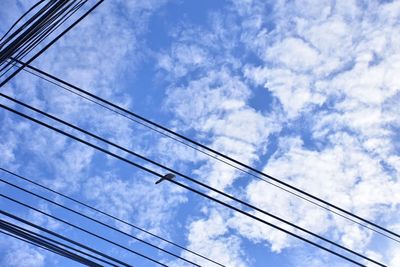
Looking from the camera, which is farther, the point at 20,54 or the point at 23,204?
the point at 23,204

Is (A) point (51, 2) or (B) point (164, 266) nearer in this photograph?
(A) point (51, 2)

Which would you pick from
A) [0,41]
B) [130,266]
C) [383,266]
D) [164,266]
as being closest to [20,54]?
[0,41]

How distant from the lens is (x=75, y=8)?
6.75 meters

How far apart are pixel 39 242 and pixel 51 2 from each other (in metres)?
3.86

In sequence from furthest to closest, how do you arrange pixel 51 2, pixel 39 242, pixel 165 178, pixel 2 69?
pixel 165 178 < pixel 2 69 < pixel 39 242 < pixel 51 2

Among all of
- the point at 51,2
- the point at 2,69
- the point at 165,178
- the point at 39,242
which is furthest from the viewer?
the point at 165,178

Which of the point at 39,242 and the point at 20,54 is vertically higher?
the point at 20,54

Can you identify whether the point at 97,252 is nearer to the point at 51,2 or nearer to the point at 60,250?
the point at 60,250

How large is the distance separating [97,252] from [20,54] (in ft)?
12.1

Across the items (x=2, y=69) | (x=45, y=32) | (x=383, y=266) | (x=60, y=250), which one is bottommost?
(x=60, y=250)

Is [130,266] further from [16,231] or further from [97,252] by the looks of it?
[16,231]

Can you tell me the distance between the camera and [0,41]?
6.56 meters

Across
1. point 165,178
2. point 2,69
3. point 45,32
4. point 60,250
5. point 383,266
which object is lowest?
point 60,250

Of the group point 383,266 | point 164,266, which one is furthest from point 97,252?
point 383,266
